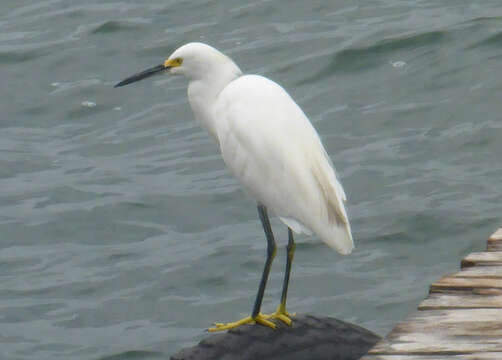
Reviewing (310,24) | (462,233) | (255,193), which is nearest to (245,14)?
(310,24)

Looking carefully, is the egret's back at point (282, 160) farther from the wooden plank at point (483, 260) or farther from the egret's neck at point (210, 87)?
the wooden plank at point (483, 260)

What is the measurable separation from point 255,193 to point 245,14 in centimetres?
680

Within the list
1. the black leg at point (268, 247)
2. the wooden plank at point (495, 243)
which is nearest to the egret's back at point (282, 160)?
the black leg at point (268, 247)

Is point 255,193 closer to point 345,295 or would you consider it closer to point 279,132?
point 279,132

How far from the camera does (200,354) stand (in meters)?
4.45

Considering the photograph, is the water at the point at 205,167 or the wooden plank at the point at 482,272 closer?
the wooden plank at the point at 482,272

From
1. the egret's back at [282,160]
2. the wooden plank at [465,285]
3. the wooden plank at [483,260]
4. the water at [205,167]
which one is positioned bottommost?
the water at [205,167]

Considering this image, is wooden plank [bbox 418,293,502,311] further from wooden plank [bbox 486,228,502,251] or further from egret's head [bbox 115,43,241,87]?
egret's head [bbox 115,43,241,87]

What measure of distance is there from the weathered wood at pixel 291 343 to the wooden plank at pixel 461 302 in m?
0.66

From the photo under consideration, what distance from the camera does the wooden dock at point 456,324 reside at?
3600 mm

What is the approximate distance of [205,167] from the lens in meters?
8.62

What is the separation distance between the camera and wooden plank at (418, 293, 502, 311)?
3.92 m

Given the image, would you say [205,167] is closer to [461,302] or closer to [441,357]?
[461,302]

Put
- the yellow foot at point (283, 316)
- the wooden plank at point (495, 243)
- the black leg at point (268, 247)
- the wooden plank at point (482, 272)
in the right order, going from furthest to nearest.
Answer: the black leg at point (268, 247) → the yellow foot at point (283, 316) → the wooden plank at point (495, 243) → the wooden plank at point (482, 272)
